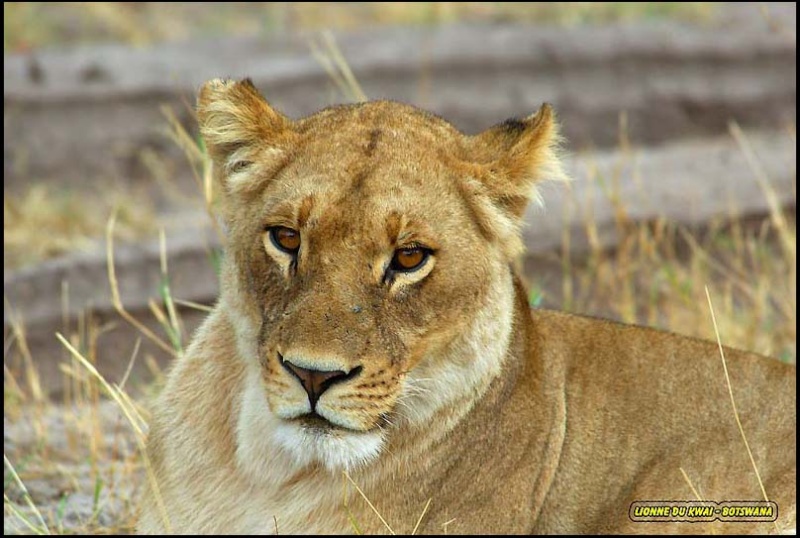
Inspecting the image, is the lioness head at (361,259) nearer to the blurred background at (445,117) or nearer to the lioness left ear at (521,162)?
the lioness left ear at (521,162)

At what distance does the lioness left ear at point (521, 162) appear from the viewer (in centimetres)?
345

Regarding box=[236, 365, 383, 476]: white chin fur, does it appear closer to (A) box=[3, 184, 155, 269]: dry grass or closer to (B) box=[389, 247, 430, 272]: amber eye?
(B) box=[389, 247, 430, 272]: amber eye

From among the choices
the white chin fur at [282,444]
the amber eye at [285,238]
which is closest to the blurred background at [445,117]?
the white chin fur at [282,444]

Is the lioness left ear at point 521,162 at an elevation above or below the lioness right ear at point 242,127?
below

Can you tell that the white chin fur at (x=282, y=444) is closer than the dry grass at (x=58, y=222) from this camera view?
Yes

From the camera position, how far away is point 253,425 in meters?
3.43

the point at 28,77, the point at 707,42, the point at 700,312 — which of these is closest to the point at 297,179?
the point at 700,312

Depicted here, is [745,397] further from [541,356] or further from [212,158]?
[212,158]

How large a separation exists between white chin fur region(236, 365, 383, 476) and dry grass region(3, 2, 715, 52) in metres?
6.14

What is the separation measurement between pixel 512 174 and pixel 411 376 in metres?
0.59

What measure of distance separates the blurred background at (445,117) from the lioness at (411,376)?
1.79 m

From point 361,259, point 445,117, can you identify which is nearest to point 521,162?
point 361,259

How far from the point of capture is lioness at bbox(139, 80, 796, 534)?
125 inches

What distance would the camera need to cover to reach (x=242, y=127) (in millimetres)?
3457
